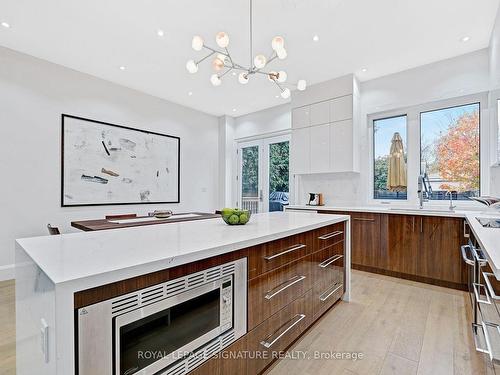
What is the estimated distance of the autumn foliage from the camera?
3.40 metres

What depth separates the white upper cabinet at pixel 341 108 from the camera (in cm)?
404

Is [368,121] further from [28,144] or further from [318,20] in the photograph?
[28,144]

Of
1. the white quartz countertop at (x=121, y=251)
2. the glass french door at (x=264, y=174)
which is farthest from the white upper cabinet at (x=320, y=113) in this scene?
the white quartz countertop at (x=121, y=251)

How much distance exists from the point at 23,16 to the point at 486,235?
4.47m

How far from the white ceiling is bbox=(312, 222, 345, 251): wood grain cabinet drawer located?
2137 mm

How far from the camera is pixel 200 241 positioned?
4.19ft

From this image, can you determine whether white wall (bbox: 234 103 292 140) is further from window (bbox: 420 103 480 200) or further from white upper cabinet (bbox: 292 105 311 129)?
window (bbox: 420 103 480 200)

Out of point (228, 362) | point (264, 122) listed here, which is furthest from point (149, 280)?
point (264, 122)

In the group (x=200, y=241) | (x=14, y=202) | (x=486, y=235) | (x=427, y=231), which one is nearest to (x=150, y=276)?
(x=200, y=241)

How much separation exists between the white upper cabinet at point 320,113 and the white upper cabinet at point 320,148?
0.08m

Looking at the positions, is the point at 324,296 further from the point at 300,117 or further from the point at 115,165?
the point at 115,165

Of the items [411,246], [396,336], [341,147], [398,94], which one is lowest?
[396,336]

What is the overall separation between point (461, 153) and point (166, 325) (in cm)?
412

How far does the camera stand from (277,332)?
5.26ft
